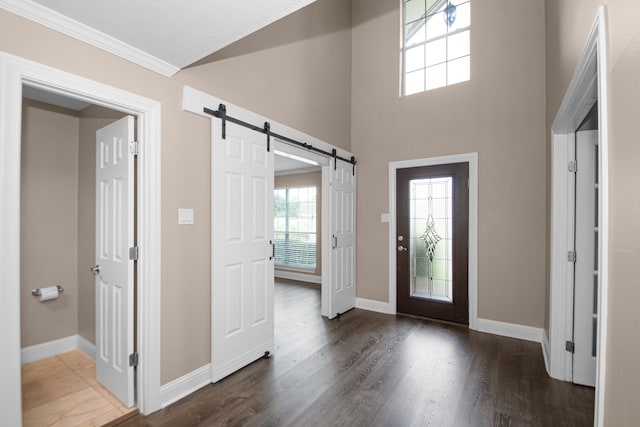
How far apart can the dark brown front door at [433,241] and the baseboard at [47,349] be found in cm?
392

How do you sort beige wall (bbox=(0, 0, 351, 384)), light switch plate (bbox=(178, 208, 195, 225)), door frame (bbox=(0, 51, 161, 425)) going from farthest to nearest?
light switch plate (bbox=(178, 208, 195, 225)) < beige wall (bbox=(0, 0, 351, 384)) < door frame (bbox=(0, 51, 161, 425))

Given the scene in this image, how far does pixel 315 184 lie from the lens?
679 cm

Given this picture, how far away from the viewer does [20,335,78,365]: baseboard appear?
2.85 meters

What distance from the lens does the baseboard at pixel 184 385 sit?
2197 mm

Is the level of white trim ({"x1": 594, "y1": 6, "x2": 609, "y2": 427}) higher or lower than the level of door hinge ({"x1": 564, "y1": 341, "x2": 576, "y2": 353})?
higher

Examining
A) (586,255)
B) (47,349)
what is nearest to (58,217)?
(47,349)

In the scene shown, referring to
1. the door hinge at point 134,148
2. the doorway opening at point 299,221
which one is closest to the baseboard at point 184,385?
the door hinge at point 134,148

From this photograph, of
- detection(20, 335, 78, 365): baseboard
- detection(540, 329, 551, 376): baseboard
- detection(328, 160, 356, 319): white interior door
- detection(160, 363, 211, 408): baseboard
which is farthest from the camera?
detection(328, 160, 356, 319): white interior door

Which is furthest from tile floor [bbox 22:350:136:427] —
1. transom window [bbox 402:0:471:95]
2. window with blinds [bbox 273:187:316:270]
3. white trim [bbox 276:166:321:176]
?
white trim [bbox 276:166:321:176]

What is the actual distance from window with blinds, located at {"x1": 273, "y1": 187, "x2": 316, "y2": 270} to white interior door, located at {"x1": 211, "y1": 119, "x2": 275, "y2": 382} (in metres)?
3.81

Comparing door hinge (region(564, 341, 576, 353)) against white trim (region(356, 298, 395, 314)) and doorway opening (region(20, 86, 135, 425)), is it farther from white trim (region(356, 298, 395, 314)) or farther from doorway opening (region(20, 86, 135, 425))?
doorway opening (region(20, 86, 135, 425))

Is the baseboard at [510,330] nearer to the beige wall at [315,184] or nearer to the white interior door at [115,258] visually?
the beige wall at [315,184]

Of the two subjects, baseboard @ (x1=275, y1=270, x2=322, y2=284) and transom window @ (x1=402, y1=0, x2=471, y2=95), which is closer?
transom window @ (x1=402, y1=0, x2=471, y2=95)

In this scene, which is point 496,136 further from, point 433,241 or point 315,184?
point 315,184
